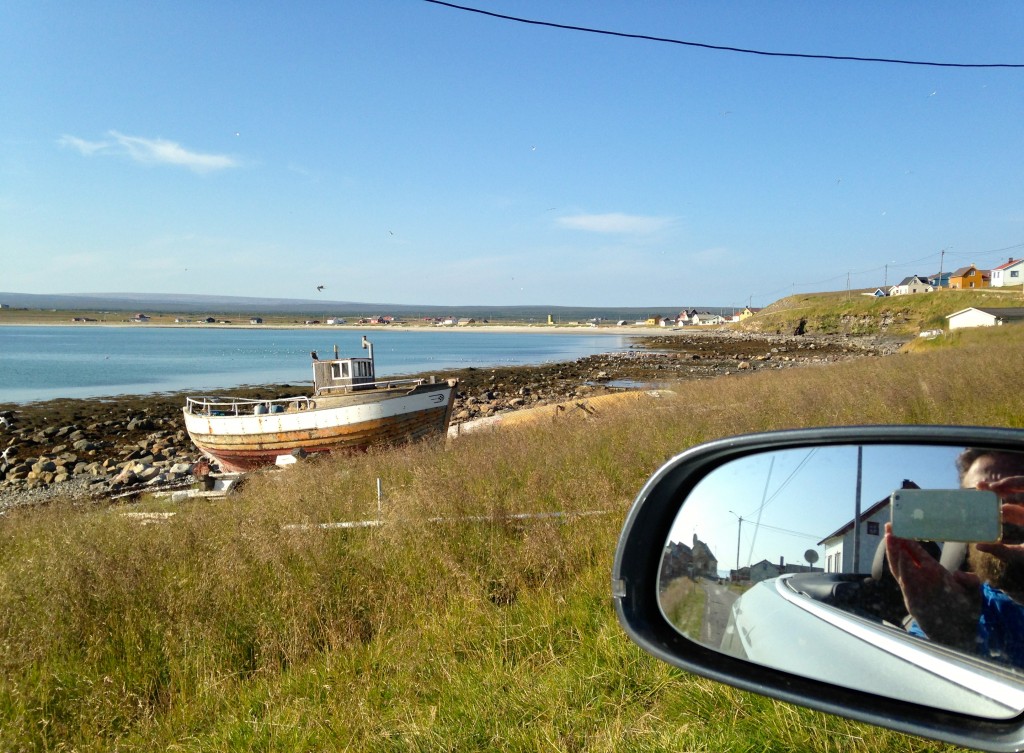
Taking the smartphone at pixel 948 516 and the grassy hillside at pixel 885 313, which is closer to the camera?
the smartphone at pixel 948 516

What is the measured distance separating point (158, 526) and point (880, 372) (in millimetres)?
12320

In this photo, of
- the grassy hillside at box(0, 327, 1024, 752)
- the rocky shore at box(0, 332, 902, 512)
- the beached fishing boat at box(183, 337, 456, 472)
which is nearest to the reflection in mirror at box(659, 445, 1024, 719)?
the grassy hillside at box(0, 327, 1024, 752)

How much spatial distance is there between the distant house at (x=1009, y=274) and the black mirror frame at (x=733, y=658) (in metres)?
95.8

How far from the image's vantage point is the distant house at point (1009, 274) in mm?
79062

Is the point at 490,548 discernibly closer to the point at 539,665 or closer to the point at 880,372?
the point at 539,665

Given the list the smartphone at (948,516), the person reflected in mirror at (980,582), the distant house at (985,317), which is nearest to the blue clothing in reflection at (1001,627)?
the person reflected in mirror at (980,582)

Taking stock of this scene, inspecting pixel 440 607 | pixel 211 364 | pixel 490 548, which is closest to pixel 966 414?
pixel 490 548

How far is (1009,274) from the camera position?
265 feet

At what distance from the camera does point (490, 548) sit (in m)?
5.07

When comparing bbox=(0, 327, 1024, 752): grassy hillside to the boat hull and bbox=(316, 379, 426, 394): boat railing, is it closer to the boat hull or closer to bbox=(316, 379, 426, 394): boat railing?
the boat hull

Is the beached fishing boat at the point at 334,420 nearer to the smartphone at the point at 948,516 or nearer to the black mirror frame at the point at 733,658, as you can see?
the black mirror frame at the point at 733,658

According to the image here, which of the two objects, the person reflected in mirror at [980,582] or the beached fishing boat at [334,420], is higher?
the person reflected in mirror at [980,582]

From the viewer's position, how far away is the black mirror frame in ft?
3.83

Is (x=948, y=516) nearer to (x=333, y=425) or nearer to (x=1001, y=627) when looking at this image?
(x=1001, y=627)
